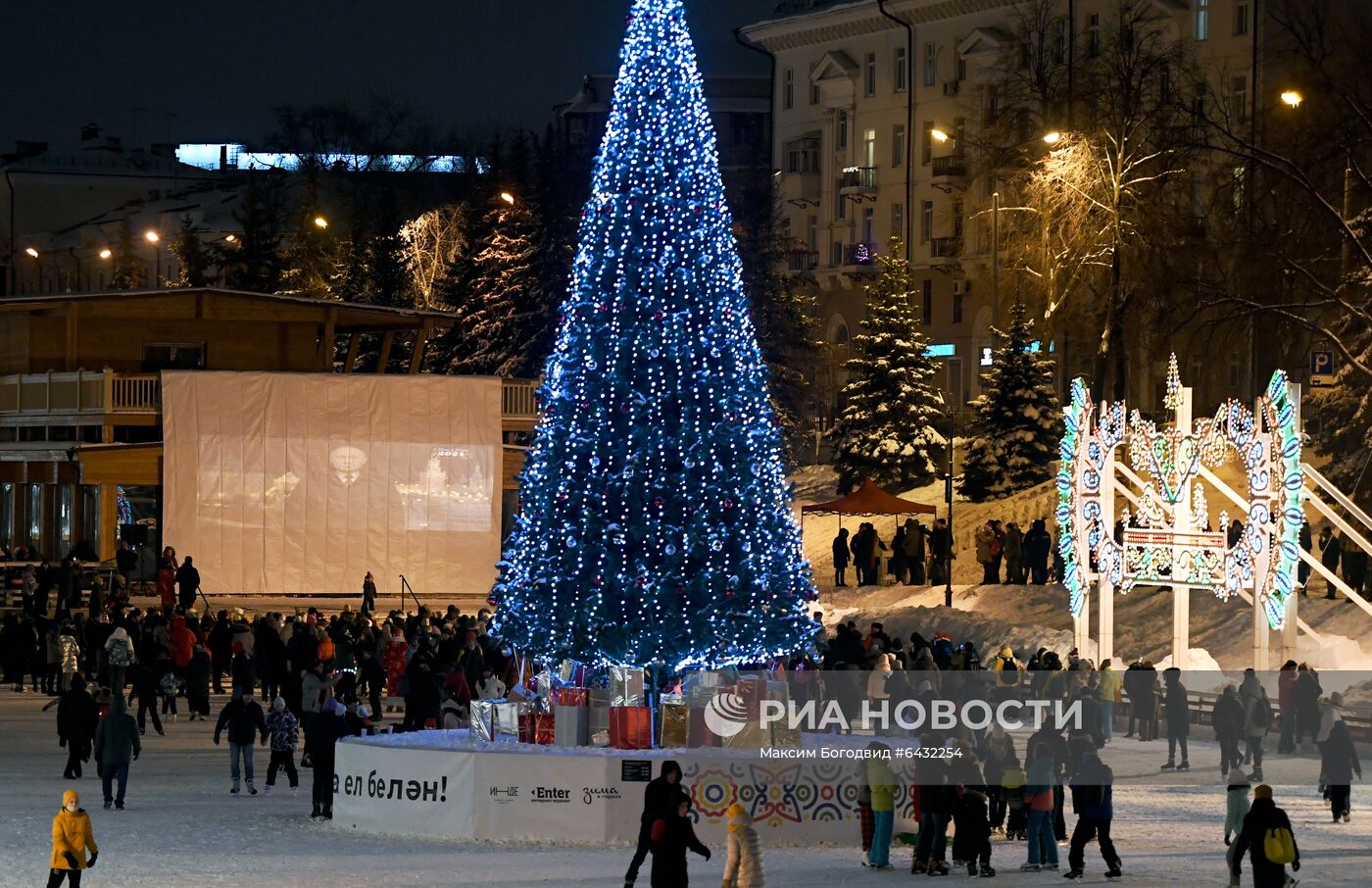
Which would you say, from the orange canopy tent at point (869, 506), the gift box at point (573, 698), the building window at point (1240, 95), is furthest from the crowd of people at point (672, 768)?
the building window at point (1240, 95)

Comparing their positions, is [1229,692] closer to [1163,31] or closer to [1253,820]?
[1253,820]

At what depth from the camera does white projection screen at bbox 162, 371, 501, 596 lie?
44.7m

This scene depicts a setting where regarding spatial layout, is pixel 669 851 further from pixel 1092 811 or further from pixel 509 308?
pixel 509 308

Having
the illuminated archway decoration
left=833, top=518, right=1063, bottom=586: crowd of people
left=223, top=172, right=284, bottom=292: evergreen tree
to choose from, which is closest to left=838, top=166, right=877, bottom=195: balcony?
left=223, top=172, right=284, bottom=292: evergreen tree

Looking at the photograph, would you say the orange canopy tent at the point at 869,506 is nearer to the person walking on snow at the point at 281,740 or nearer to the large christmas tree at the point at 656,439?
the person walking on snow at the point at 281,740

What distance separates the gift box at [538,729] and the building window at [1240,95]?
4084 cm

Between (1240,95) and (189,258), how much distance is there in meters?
42.0

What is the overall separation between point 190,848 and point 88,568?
2387 cm

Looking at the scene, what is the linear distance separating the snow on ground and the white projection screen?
20.0 metres

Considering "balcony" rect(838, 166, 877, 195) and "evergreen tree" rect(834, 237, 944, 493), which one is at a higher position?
"balcony" rect(838, 166, 877, 195)

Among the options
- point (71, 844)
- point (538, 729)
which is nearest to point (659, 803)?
point (71, 844)

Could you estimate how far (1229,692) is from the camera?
24781 millimetres

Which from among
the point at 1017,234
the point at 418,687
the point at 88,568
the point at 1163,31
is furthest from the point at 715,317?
the point at 1163,31

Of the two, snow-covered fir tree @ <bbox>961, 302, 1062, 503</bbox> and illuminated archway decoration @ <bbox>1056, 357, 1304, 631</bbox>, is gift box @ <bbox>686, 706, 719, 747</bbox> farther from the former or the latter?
snow-covered fir tree @ <bbox>961, 302, 1062, 503</bbox>
